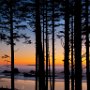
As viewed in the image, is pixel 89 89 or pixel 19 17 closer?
pixel 89 89

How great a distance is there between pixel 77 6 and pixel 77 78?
11.6 feet

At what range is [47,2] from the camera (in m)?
27.2

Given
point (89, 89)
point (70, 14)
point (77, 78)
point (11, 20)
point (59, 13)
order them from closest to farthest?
point (77, 78) < point (89, 89) < point (11, 20) < point (70, 14) < point (59, 13)

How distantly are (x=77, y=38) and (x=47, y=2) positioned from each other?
11471mm

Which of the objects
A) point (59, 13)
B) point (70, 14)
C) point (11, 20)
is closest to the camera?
point (11, 20)

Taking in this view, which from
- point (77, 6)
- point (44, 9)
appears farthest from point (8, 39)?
point (77, 6)

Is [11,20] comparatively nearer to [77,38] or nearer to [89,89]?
[89,89]

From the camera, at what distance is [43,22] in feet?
92.4

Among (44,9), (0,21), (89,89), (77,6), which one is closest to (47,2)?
(44,9)

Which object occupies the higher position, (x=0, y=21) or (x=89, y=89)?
(x=0, y=21)

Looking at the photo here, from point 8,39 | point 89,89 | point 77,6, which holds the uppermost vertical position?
point 77,6

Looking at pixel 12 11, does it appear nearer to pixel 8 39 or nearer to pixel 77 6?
pixel 8 39

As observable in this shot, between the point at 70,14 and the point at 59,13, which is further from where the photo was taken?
the point at 59,13

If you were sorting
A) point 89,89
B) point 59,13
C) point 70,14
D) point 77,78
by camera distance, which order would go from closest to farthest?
1. point 77,78
2. point 89,89
3. point 70,14
4. point 59,13
